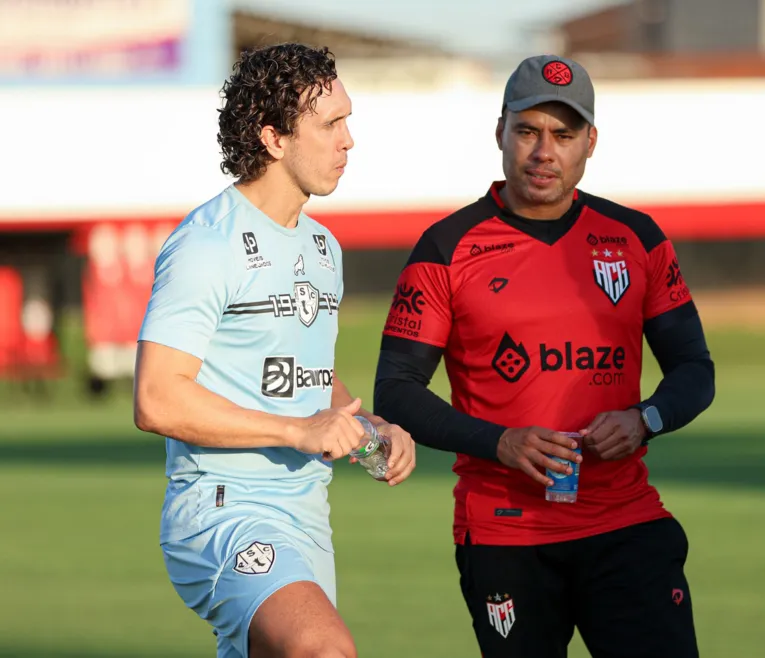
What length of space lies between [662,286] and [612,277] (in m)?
0.20

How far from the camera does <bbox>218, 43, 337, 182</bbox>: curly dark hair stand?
173 inches

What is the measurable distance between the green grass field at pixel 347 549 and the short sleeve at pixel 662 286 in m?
2.82

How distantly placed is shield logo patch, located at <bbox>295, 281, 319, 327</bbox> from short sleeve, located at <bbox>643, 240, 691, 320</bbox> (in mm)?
1290

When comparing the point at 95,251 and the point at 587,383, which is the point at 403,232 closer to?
the point at 95,251

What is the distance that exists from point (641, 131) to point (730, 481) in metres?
19.2

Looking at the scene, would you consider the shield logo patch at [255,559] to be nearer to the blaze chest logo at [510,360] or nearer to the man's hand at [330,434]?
the man's hand at [330,434]

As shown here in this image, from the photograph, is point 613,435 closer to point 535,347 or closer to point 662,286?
point 535,347

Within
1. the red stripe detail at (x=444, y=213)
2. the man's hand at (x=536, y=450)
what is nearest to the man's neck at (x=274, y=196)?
the man's hand at (x=536, y=450)

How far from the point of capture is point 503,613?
16.1 ft

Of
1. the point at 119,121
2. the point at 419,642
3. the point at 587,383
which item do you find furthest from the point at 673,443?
the point at 119,121

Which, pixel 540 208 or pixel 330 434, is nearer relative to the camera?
pixel 330 434

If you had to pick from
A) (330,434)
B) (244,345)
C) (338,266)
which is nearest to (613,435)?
(338,266)

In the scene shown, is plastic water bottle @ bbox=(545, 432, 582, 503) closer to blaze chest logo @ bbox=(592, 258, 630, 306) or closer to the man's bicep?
blaze chest logo @ bbox=(592, 258, 630, 306)

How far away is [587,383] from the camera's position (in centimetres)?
498
